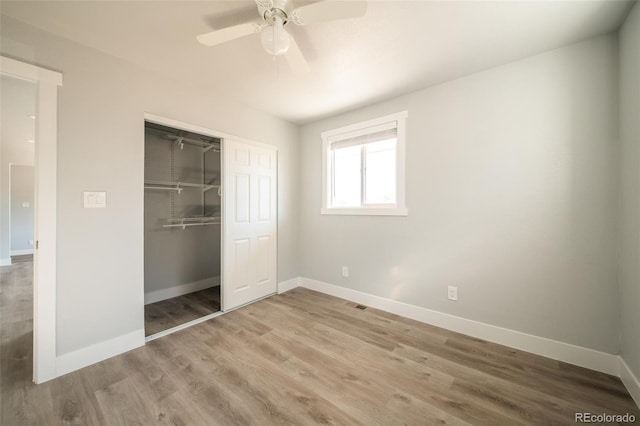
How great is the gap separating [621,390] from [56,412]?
11.7ft

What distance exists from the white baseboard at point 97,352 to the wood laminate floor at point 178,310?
219mm

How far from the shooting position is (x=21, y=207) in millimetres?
5703

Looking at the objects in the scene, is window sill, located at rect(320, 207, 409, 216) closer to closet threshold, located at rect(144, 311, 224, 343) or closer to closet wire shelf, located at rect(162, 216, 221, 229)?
closet wire shelf, located at rect(162, 216, 221, 229)

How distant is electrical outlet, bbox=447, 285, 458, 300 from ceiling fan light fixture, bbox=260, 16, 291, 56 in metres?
2.51

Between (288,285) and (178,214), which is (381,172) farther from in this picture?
(178,214)

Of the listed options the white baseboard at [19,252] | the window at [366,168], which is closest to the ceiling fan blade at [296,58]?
the window at [366,168]

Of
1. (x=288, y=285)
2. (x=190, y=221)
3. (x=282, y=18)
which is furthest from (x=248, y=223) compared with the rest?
(x=282, y=18)

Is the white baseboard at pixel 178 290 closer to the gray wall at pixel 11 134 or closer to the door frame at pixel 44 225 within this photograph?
the door frame at pixel 44 225

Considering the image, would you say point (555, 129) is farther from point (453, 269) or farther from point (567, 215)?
point (453, 269)

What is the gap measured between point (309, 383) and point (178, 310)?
2.03m

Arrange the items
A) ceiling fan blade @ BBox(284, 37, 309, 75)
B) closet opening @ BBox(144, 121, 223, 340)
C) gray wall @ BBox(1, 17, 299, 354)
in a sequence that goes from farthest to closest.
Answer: closet opening @ BBox(144, 121, 223, 340) → gray wall @ BBox(1, 17, 299, 354) → ceiling fan blade @ BBox(284, 37, 309, 75)

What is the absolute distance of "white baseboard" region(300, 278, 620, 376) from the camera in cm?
171

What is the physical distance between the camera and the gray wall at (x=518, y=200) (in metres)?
1.71

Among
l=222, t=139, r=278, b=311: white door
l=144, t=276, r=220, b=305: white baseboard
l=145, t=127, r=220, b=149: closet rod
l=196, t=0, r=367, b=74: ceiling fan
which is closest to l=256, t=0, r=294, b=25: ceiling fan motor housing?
l=196, t=0, r=367, b=74: ceiling fan
